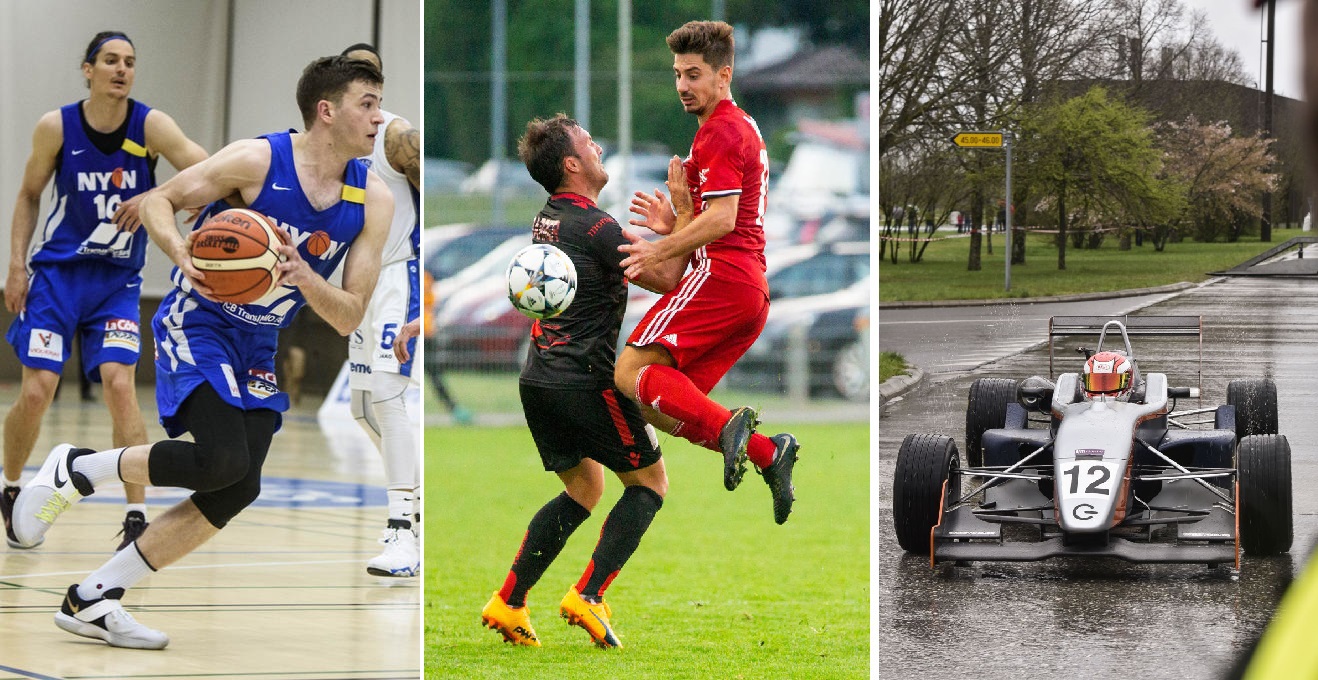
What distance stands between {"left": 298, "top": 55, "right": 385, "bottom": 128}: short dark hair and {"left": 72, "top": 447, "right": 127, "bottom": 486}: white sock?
1093 millimetres

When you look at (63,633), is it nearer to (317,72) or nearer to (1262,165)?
(317,72)

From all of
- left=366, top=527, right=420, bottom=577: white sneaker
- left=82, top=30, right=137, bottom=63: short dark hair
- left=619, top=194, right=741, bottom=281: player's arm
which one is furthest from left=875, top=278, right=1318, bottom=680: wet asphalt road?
left=82, top=30, right=137, bottom=63: short dark hair

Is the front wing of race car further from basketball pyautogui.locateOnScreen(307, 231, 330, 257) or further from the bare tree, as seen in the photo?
basketball pyautogui.locateOnScreen(307, 231, 330, 257)

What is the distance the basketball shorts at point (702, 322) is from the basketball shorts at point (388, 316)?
231 cm

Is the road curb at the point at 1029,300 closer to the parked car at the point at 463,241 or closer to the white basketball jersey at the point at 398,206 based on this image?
the parked car at the point at 463,241

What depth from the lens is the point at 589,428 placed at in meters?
3.24

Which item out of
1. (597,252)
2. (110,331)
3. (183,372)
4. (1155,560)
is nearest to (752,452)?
(597,252)

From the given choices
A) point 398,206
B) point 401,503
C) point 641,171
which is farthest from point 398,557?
point 641,171

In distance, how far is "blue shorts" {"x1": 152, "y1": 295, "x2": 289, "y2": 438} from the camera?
3.93 meters

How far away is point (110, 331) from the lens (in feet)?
17.7

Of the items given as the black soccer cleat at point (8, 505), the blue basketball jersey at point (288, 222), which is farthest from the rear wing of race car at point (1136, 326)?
the black soccer cleat at point (8, 505)

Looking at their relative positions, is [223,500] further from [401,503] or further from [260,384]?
[401,503]

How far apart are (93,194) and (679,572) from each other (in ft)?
8.45

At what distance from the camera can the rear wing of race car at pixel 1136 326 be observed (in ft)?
11.8
